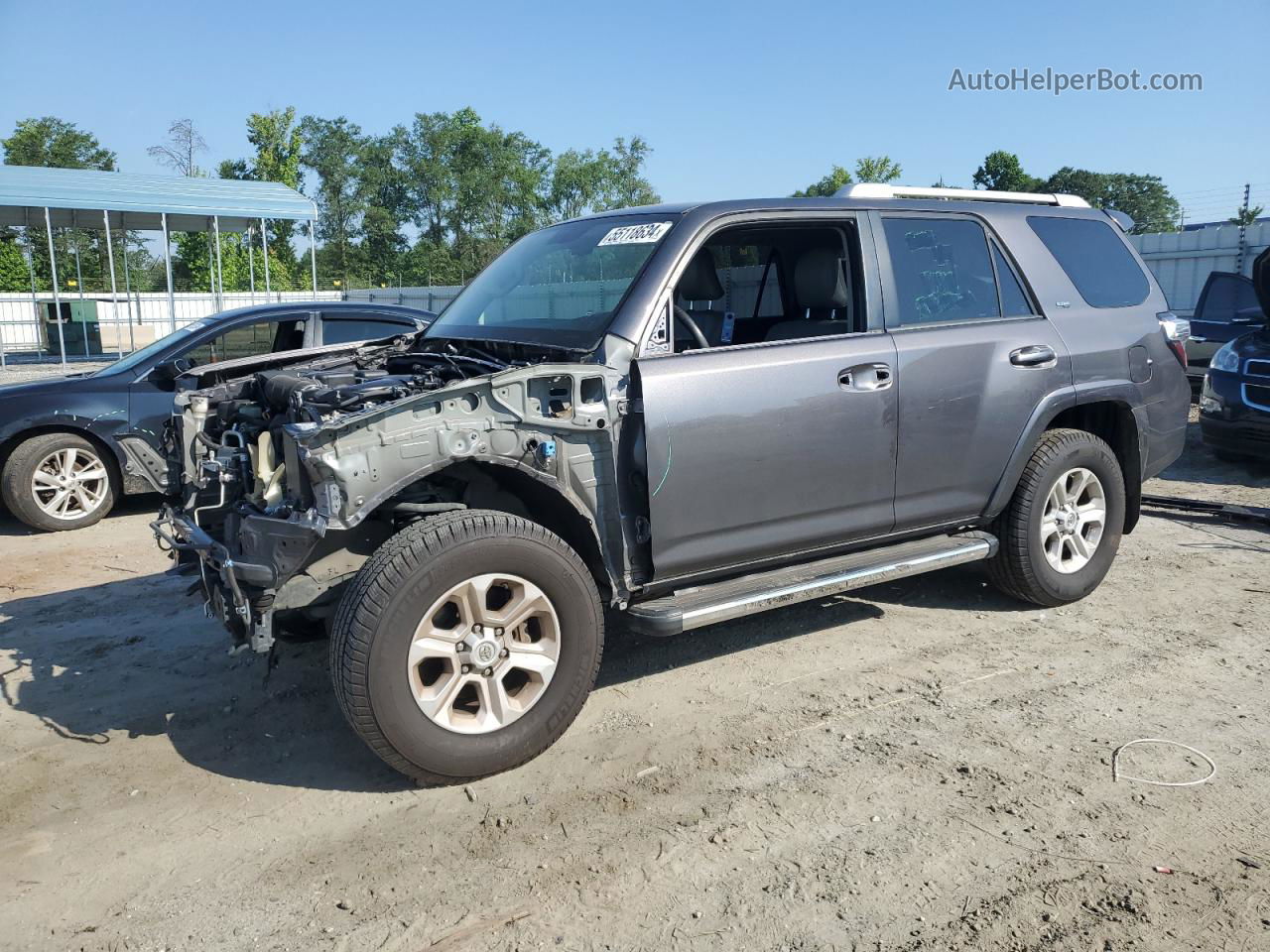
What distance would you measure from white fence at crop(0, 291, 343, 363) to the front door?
17711mm

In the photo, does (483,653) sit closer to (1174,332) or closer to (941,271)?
(941,271)

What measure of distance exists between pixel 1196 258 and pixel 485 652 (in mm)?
15797

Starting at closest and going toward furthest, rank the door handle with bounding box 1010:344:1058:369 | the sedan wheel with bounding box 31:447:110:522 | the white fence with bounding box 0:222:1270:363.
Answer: the white fence with bounding box 0:222:1270:363 → the door handle with bounding box 1010:344:1058:369 → the sedan wheel with bounding box 31:447:110:522

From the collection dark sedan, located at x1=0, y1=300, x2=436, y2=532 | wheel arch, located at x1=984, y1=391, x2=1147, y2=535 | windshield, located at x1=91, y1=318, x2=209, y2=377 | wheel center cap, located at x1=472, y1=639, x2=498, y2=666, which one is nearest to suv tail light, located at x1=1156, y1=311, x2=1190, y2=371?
wheel arch, located at x1=984, y1=391, x2=1147, y2=535

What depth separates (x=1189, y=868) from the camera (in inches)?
109

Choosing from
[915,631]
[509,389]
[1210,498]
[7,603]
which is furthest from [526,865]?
[1210,498]

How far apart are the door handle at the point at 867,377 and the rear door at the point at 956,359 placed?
92mm

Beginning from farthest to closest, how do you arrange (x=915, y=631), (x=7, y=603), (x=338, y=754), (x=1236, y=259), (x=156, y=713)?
(x=1236, y=259) → (x=7, y=603) → (x=915, y=631) → (x=156, y=713) → (x=338, y=754)

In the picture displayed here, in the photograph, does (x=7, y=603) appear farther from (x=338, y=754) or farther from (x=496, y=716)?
(x=496, y=716)

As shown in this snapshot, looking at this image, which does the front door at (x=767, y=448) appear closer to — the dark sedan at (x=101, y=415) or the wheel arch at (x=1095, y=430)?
the wheel arch at (x=1095, y=430)

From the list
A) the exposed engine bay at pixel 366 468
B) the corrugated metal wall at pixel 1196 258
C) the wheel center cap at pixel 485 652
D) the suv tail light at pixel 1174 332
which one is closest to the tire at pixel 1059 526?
the suv tail light at pixel 1174 332

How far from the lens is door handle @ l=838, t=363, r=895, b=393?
13.3 ft

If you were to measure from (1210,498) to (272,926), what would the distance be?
24.8 ft

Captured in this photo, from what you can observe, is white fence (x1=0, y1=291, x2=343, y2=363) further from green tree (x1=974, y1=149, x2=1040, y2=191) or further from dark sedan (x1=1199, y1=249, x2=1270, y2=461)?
green tree (x1=974, y1=149, x2=1040, y2=191)
